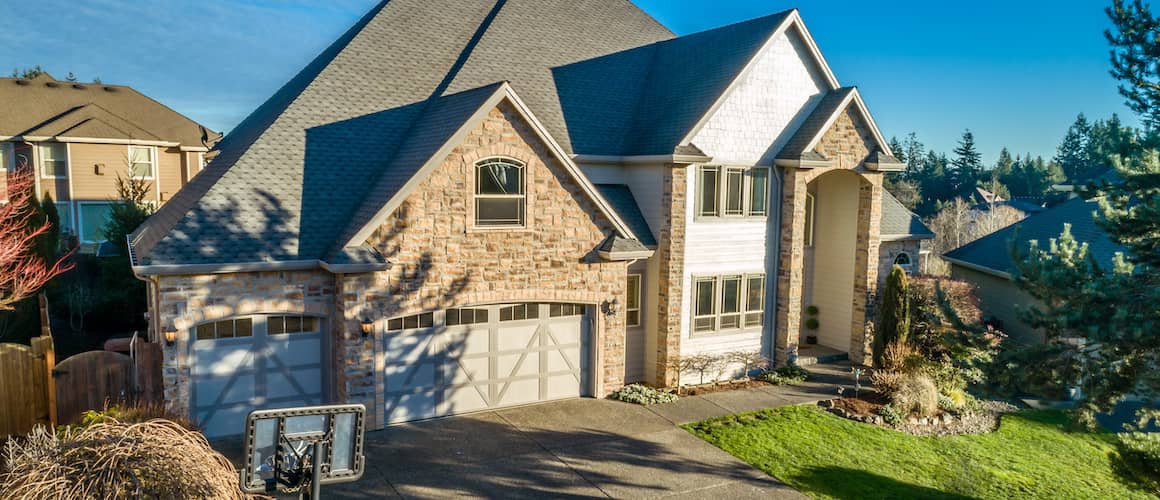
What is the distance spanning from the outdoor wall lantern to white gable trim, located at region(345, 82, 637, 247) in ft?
6.99

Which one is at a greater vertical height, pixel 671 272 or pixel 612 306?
pixel 671 272

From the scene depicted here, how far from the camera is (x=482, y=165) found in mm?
14664

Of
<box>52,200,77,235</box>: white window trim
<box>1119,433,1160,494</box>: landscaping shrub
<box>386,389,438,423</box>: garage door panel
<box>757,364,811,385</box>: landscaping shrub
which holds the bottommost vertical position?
<box>757,364,811,385</box>: landscaping shrub

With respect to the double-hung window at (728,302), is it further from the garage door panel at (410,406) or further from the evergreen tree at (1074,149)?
the evergreen tree at (1074,149)

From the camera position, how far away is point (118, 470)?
5.77 meters

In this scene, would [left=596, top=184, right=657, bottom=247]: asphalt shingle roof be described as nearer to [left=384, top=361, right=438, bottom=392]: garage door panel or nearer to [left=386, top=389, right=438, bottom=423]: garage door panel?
[left=384, top=361, right=438, bottom=392]: garage door panel

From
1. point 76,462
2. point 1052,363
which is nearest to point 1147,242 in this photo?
point 1052,363

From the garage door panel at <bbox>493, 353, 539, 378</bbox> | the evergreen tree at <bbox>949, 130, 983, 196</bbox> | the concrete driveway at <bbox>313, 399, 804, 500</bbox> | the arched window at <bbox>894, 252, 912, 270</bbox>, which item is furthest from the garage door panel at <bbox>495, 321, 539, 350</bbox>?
the evergreen tree at <bbox>949, 130, 983, 196</bbox>

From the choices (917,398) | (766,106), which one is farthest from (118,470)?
(766,106)

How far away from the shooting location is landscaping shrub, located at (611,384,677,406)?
1633 centimetres

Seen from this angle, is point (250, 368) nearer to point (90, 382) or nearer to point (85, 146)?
point (90, 382)

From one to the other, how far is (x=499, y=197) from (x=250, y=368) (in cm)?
562

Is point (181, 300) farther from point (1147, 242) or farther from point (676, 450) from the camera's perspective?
point (1147, 242)

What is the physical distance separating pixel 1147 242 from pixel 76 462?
13.1 meters
